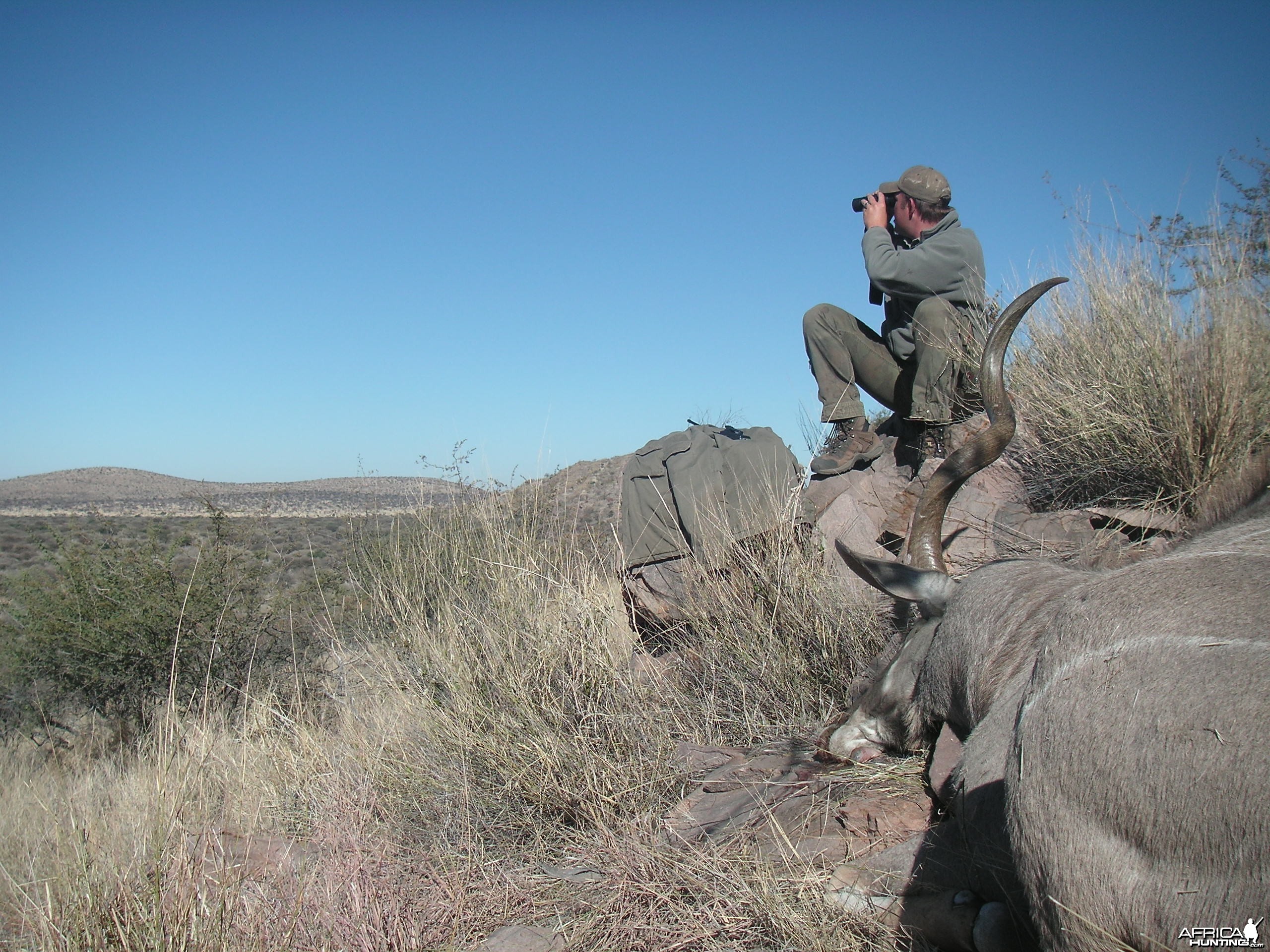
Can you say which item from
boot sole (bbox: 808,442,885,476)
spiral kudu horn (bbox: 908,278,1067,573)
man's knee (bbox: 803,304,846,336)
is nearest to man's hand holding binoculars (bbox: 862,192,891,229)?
man's knee (bbox: 803,304,846,336)

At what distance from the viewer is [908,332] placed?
5586 millimetres

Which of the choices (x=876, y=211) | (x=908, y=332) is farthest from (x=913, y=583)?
(x=876, y=211)

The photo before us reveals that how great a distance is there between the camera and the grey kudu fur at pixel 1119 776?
1.56 metres

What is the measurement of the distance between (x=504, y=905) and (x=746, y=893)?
87cm

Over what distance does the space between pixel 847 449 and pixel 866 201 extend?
5.47 feet

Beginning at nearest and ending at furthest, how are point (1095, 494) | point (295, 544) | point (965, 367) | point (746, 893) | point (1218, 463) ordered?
point (746, 893)
point (1218, 463)
point (1095, 494)
point (965, 367)
point (295, 544)

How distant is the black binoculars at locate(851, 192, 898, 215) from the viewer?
5.61m

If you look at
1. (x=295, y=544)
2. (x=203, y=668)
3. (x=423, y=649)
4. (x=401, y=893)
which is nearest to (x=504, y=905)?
(x=401, y=893)

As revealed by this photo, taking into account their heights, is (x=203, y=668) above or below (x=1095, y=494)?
below

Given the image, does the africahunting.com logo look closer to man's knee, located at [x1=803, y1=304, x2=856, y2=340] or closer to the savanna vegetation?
the savanna vegetation

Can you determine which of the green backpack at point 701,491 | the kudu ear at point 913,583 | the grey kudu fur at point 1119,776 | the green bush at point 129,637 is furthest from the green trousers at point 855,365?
the green bush at point 129,637

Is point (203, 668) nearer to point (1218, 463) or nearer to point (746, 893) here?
point (746, 893)

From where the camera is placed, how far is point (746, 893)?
2363 millimetres

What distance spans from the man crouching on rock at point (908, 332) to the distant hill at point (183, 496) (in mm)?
2839
